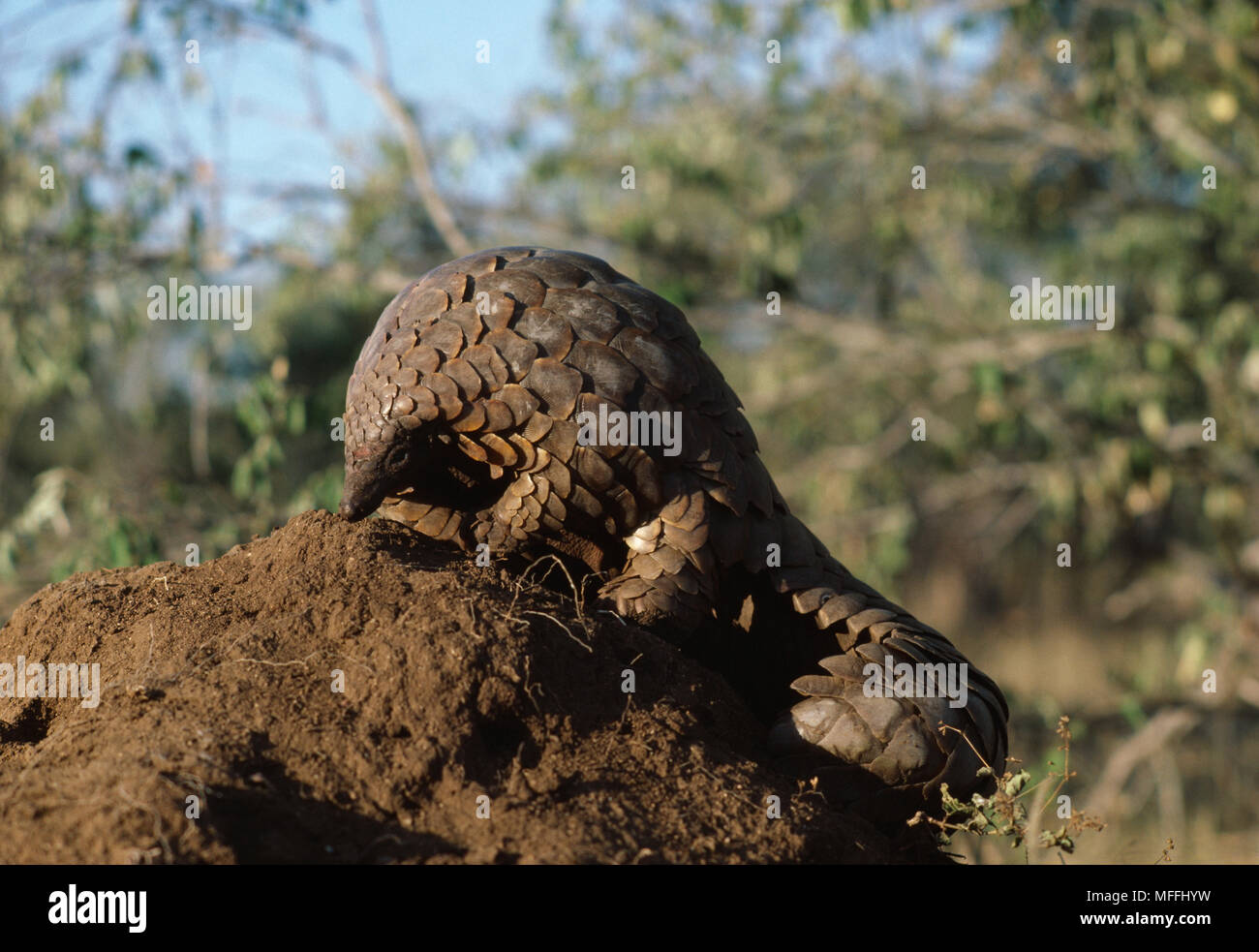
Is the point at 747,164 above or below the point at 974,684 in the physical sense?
above

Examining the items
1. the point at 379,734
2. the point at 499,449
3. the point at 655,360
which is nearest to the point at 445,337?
the point at 499,449

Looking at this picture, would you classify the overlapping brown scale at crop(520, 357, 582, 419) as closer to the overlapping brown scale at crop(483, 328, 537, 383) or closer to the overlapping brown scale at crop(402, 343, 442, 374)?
the overlapping brown scale at crop(483, 328, 537, 383)

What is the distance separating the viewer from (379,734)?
2.55 metres

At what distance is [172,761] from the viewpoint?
236cm

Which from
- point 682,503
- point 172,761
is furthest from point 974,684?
point 172,761

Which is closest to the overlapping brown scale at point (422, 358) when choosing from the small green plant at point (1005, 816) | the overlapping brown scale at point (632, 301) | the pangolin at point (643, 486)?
the pangolin at point (643, 486)

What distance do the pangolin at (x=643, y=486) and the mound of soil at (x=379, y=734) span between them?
17cm

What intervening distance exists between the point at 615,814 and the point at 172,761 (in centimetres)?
88

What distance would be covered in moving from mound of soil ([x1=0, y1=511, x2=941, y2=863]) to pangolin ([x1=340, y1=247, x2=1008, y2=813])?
172mm

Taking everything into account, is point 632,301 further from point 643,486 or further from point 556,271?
point 643,486

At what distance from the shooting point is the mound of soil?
2291 mm

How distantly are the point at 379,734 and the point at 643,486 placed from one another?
0.96m

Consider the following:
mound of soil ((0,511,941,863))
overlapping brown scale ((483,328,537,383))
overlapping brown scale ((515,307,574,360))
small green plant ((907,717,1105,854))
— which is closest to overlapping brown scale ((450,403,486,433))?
overlapping brown scale ((483,328,537,383))
